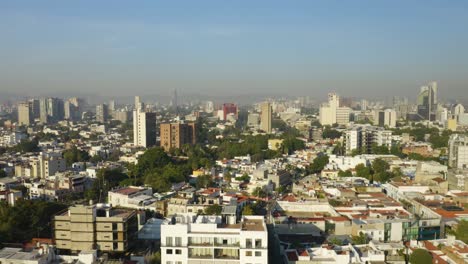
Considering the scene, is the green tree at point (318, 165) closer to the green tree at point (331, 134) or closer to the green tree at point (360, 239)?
the green tree at point (360, 239)

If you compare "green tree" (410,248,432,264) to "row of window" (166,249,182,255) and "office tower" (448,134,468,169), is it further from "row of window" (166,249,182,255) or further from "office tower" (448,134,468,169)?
"office tower" (448,134,468,169)

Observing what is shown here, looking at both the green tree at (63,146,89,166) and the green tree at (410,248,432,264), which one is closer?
the green tree at (410,248,432,264)

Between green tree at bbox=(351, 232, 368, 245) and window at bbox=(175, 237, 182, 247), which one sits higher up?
window at bbox=(175, 237, 182, 247)

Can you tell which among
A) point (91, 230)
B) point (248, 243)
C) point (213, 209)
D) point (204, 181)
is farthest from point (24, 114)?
point (248, 243)

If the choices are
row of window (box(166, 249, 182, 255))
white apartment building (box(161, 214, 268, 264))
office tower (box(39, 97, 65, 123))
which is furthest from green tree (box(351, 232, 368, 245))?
office tower (box(39, 97, 65, 123))

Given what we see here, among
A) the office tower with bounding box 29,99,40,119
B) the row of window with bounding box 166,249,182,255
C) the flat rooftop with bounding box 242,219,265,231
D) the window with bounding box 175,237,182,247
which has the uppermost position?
the office tower with bounding box 29,99,40,119

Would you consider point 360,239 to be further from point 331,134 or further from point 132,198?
point 331,134

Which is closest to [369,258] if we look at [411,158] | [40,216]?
[40,216]
